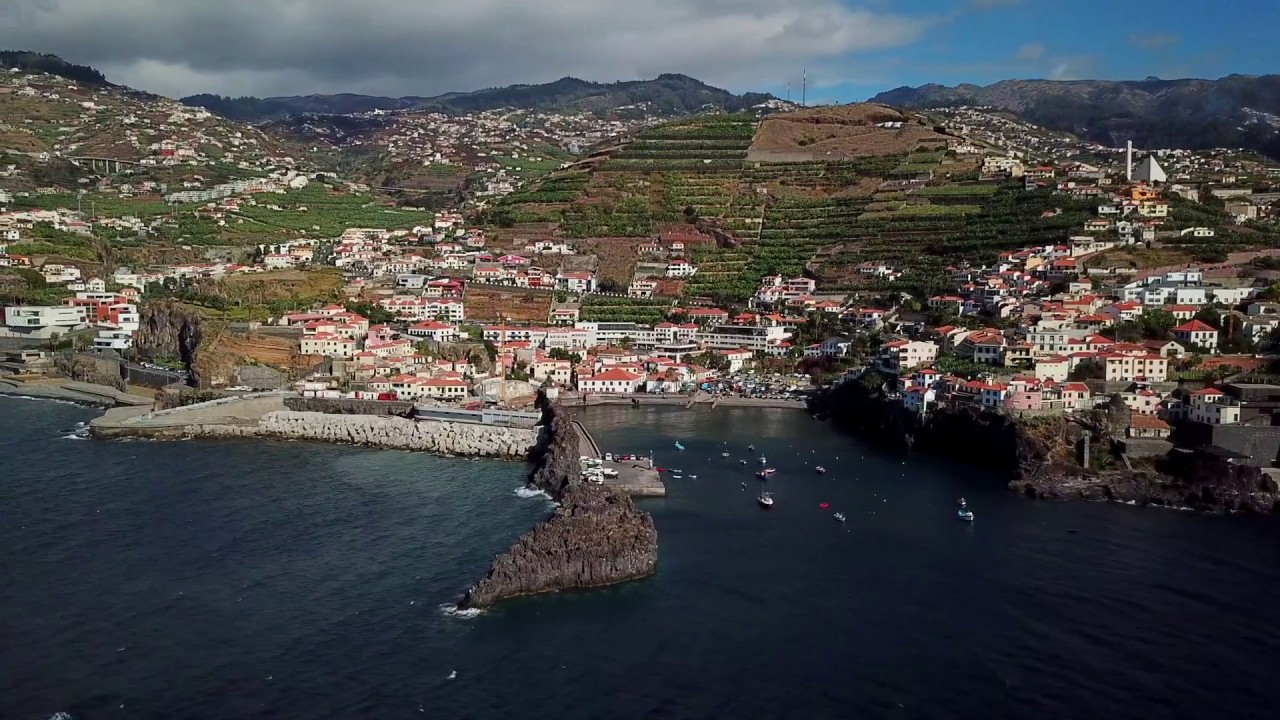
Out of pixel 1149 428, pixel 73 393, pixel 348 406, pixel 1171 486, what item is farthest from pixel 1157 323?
pixel 73 393

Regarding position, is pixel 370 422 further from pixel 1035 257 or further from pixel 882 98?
pixel 882 98

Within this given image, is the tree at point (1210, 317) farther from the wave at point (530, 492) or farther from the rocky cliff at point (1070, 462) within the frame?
the wave at point (530, 492)

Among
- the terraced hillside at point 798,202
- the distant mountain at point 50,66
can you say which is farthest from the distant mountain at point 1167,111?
the distant mountain at point 50,66

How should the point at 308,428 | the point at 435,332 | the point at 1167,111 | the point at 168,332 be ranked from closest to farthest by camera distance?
the point at 308,428 < the point at 168,332 < the point at 435,332 < the point at 1167,111

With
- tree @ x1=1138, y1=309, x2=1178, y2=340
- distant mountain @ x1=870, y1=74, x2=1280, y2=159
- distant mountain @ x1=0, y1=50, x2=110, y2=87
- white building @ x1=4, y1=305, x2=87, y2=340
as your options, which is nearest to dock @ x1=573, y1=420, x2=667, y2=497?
tree @ x1=1138, y1=309, x2=1178, y2=340

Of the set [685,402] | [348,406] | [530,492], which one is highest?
[348,406]

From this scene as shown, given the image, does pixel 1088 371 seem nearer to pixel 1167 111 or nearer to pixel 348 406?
pixel 348 406

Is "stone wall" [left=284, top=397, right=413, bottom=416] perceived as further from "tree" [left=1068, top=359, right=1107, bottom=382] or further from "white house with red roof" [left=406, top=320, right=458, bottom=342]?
"tree" [left=1068, top=359, right=1107, bottom=382]
